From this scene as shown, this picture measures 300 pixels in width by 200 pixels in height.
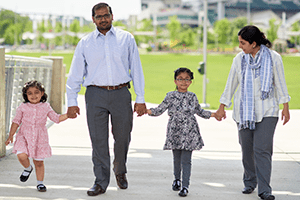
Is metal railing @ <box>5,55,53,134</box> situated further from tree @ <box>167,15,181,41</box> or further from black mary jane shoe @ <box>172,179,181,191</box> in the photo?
tree @ <box>167,15,181,41</box>

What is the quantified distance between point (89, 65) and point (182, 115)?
98cm

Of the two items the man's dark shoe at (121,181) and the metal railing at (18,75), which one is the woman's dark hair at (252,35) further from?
the metal railing at (18,75)

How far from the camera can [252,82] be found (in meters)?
4.06

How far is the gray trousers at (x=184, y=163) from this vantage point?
4184 millimetres

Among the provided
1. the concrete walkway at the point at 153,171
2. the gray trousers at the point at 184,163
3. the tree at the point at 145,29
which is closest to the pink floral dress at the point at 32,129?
the concrete walkway at the point at 153,171

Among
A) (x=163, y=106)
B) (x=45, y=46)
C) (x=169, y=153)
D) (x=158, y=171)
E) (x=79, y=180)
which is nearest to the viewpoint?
(x=163, y=106)

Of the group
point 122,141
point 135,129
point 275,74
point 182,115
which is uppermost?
point 275,74

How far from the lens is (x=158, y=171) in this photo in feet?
17.2

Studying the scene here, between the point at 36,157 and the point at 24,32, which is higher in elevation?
the point at 24,32

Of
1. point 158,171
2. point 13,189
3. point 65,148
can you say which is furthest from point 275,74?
point 65,148

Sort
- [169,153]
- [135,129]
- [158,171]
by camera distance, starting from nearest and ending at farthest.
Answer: [158,171]
[169,153]
[135,129]

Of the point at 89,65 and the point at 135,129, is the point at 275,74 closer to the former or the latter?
the point at 89,65

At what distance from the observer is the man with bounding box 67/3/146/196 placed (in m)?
4.14

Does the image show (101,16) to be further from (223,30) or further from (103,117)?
(223,30)
